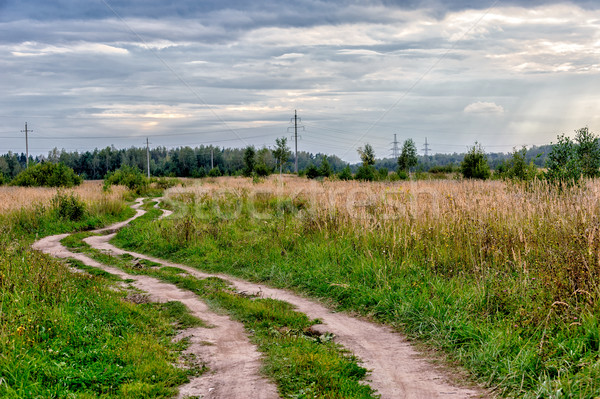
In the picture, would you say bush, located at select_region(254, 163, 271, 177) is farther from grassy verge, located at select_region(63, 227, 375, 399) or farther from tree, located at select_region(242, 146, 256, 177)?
grassy verge, located at select_region(63, 227, 375, 399)

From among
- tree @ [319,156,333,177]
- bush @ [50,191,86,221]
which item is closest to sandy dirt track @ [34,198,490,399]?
bush @ [50,191,86,221]

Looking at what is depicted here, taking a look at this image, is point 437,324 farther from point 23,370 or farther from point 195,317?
point 23,370

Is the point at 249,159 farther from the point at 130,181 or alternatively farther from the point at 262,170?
the point at 130,181

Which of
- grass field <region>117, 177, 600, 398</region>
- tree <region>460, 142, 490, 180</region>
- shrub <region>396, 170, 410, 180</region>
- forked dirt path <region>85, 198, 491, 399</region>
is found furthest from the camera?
shrub <region>396, 170, 410, 180</region>

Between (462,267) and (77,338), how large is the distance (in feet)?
20.5

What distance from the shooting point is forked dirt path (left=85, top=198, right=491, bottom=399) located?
4.65 metres

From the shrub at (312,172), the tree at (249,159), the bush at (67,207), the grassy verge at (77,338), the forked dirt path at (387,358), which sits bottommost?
the forked dirt path at (387,358)

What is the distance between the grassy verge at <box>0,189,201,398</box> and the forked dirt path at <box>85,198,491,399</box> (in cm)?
215

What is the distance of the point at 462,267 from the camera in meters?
8.02

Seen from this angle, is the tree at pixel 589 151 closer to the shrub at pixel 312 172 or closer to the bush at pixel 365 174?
the bush at pixel 365 174

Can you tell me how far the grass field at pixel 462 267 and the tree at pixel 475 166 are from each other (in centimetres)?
1947

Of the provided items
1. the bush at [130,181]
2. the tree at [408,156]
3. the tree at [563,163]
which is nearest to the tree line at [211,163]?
the tree at [408,156]

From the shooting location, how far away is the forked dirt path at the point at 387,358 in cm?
465

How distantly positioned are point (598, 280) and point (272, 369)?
4117 mm
